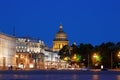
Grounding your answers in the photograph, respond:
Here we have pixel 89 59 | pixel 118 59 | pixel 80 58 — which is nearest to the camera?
pixel 118 59

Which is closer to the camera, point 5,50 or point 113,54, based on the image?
point 113,54

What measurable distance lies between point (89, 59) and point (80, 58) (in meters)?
13.9

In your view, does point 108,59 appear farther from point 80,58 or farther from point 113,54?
point 80,58

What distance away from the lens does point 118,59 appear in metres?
142

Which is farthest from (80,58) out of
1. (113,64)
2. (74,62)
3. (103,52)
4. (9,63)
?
(113,64)

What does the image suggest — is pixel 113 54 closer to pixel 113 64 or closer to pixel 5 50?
pixel 113 64

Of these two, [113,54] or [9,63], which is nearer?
[113,54]

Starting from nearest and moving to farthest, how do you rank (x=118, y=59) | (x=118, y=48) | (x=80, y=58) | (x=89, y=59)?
(x=118, y=59) → (x=118, y=48) → (x=89, y=59) → (x=80, y=58)

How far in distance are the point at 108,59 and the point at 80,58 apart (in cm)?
4660

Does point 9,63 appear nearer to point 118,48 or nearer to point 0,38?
point 0,38

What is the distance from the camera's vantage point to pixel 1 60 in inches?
7298

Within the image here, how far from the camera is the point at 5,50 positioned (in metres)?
195

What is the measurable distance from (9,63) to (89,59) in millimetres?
32927

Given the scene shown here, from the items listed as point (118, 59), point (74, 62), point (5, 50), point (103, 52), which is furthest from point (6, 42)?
point (118, 59)
